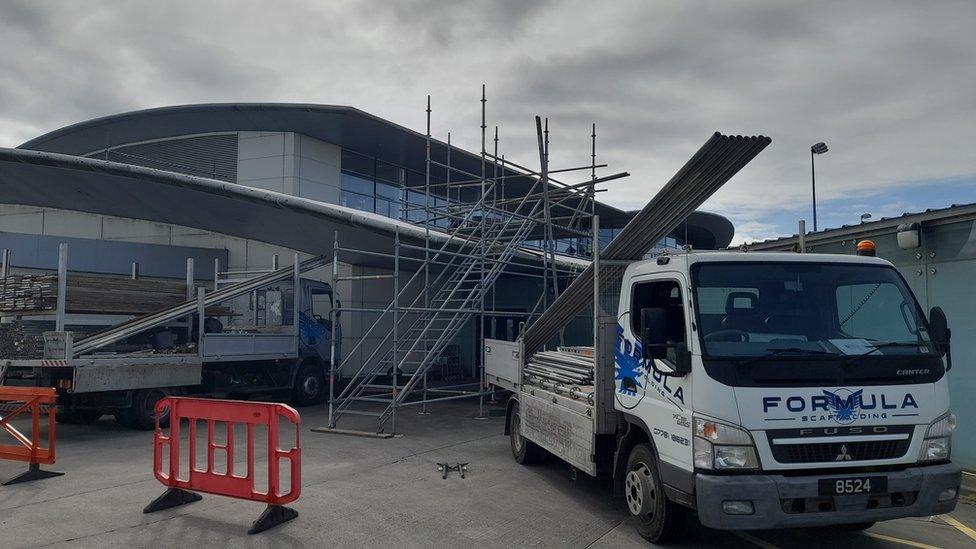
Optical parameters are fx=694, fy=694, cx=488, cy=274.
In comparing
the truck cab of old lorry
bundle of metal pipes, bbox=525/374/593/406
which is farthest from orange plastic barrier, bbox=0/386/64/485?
the truck cab of old lorry

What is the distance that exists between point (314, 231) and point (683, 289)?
12541mm

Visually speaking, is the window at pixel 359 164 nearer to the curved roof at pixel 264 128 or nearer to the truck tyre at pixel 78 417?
the curved roof at pixel 264 128

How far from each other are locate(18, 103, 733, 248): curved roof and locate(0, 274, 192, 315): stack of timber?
755 centimetres

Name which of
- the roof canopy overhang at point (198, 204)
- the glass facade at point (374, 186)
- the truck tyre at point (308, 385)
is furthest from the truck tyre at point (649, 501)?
the glass facade at point (374, 186)

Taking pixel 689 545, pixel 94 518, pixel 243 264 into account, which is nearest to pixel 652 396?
pixel 689 545

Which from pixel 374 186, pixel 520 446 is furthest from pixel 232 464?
pixel 374 186

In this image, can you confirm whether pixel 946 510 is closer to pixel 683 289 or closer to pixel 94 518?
pixel 683 289

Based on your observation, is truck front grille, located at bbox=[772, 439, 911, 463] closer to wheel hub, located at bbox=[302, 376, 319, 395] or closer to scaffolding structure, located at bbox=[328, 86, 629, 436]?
scaffolding structure, located at bbox=[328, 86, 629, 436]

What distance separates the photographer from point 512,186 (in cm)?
2464

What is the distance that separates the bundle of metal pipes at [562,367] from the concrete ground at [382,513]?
1.21 meters

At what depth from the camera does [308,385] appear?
15.7m

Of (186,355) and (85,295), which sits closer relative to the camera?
(85,295)

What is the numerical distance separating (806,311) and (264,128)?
17.7 m

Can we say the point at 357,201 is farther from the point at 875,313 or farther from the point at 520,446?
the point at 875,313
